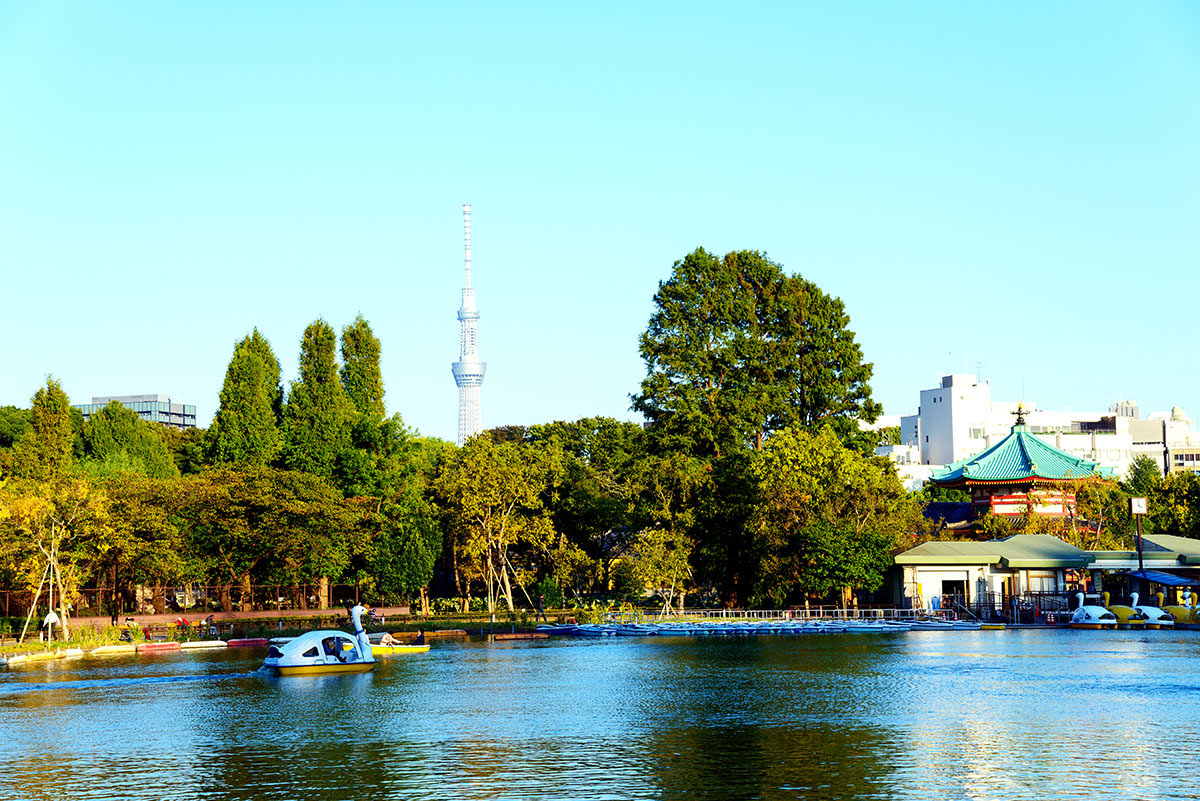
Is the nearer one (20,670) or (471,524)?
(20,670)

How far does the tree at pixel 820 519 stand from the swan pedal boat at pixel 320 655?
26887 millimetres

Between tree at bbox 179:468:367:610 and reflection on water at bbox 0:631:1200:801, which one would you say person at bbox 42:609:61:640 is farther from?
tree at bbox 179:468:367:610

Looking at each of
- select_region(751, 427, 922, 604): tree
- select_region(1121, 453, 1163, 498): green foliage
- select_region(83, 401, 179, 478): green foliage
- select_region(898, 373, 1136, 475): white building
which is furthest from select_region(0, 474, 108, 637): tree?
select_region(898, 373, 1136, 475): white building

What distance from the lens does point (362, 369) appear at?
87.3 metres

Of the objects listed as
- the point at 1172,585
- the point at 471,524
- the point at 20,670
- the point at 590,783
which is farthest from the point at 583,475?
the point at 590,783

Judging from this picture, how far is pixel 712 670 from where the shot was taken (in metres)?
45.8

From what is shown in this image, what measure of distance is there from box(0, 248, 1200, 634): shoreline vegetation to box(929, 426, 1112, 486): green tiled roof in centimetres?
285

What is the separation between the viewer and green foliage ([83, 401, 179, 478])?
9525cm

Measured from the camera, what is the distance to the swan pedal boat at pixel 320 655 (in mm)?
47053

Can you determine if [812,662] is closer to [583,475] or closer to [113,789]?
[113,789]

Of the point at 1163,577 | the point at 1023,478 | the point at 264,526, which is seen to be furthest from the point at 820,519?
the point at 264,526

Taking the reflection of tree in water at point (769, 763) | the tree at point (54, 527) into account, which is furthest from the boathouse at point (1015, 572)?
the reflection of tree in water at point (769, 763)

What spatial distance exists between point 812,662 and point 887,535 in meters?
23.8

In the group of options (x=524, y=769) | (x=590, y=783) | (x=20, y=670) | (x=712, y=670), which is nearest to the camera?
(x=590, y=783)
